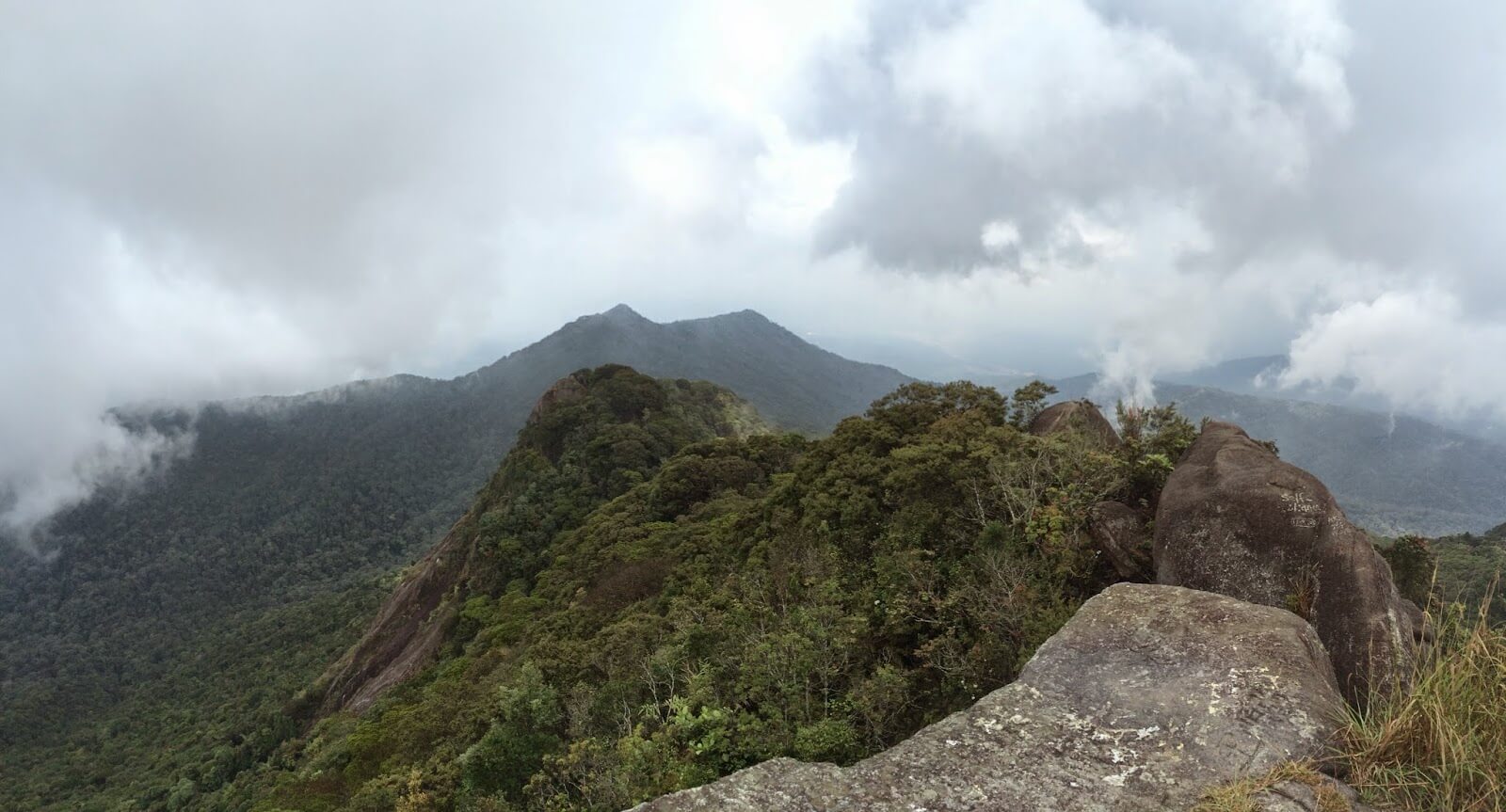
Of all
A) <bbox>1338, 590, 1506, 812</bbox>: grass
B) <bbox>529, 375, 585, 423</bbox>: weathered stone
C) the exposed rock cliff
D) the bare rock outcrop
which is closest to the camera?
<bbox>1338, 590, 1506, 812</bbox>: grass

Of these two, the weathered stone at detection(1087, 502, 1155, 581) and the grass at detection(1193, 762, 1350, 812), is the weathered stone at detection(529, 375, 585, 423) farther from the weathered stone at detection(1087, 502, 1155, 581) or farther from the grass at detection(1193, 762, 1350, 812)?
the grass at detection(1193, 762, 1350, 812)

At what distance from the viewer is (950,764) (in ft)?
18.8

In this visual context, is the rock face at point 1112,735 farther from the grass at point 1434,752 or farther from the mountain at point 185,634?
the mountain at point 185,634

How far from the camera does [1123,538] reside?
11617 millimetres

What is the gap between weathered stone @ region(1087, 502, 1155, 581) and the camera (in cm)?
1104

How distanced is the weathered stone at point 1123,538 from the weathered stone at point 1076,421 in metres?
6.34

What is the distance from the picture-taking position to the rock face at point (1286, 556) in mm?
7543

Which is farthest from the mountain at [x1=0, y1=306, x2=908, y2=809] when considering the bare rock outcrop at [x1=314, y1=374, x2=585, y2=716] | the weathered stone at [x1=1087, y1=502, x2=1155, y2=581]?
the weathered stone at [x1=1087, y1=502, x2=1155, y2=581]

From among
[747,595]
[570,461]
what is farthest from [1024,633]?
[570,461]

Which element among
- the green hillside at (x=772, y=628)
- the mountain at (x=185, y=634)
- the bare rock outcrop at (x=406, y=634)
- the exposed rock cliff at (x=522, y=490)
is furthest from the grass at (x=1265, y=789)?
the mountain at (x=185, y=634)

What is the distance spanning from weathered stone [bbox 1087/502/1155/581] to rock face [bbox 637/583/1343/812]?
4219 mm

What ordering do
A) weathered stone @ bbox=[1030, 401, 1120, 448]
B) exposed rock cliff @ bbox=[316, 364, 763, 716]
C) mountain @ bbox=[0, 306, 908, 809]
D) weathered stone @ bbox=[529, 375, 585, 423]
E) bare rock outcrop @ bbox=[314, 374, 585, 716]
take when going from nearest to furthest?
weathered stone @ bbox=[1030, 401, 1120, 448], bare rock outcrop @ bbox=[314, 374, 585, 716], exposed rock cliff @ bbox=[316, 364, 763, 716], weathered stone @ bbox=[529, 375, 585, 423], mountain @ bbox=[0, 306, 908, 809]

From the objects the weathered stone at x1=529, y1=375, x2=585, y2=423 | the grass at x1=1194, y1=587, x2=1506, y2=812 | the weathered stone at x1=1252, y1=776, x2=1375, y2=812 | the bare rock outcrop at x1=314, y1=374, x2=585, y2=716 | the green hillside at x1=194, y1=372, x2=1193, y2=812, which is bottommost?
the bare rock outcrop at x1=314, y1=374, x2=585, y2=716

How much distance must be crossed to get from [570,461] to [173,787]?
42.4 metres
